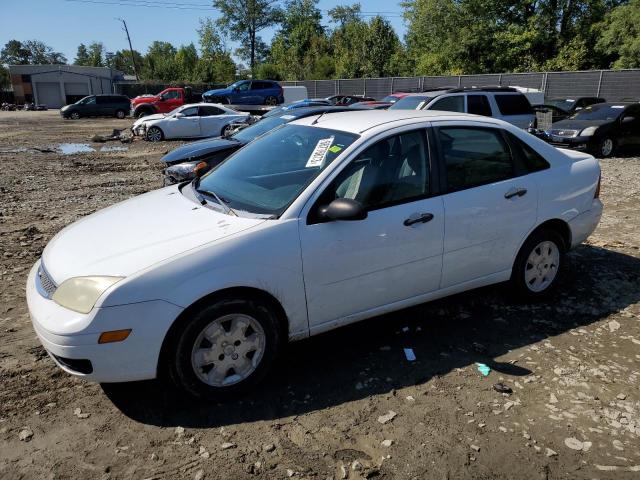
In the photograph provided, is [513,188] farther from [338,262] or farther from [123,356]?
[123,356]

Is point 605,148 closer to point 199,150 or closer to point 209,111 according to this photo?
point 199,150

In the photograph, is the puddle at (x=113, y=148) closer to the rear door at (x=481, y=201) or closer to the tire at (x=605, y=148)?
the tire at (x=605, y=148)

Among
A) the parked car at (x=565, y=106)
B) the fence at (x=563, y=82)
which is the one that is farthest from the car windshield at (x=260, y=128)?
the fence at (x=563, y=82)

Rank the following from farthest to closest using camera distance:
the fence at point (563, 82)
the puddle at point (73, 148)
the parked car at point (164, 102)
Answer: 1. the parked car at point (164, 102)
2. the fence at point (563, 82)
3. the puddle at point (73, 148)

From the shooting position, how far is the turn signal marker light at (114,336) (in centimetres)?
280

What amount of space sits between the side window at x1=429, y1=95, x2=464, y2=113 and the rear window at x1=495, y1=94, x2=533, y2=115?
1.26m

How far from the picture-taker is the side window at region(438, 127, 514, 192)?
3936 mm

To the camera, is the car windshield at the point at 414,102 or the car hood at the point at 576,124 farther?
the car hood at the point at 576,124

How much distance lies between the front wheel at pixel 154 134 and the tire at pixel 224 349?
56.0 ft

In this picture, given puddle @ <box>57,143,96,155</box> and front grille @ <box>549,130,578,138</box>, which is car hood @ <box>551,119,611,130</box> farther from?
puddle @ <box>57,143,96,155</box>

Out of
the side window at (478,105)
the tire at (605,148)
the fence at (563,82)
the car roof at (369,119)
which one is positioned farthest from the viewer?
the fence at (563,82)

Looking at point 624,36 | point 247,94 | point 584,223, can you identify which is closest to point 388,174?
point 584,223

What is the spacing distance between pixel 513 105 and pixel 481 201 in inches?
402

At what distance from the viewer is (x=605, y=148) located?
14016 mm
